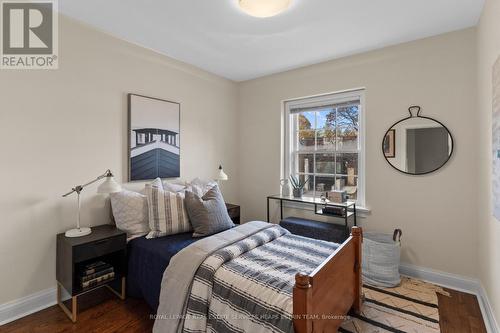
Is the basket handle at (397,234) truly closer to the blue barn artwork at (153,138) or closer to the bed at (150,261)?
the bed at (150,261)

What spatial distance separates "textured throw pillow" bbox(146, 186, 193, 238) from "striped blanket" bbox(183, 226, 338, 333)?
2.27ft

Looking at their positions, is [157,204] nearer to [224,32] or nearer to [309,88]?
[224,32]

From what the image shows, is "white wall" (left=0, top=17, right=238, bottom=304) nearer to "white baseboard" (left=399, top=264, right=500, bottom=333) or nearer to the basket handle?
the basket handle

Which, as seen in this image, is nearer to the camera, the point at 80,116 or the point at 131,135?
the point at 80,116

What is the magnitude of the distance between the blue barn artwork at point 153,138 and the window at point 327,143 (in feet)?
5.17

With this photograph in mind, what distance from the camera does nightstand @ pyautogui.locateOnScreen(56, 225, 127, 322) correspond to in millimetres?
1979

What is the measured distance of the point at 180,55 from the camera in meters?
3.03

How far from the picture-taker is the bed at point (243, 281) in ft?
4.37

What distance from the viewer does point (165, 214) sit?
237 cm

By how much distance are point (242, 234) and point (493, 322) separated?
1.94 m

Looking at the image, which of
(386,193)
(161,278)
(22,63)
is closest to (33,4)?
(22,63)

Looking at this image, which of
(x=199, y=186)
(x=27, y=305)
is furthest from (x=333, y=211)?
(x=27, y=305)

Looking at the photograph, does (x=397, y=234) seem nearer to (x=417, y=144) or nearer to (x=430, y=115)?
(x=417, y=144)

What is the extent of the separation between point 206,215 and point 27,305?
1.61m
